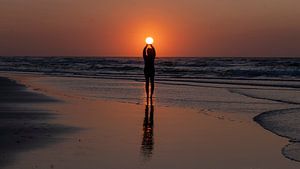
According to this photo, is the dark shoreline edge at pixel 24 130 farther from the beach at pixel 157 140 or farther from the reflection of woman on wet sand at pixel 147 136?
the reflection of woman on wet sand at pixel 147 136

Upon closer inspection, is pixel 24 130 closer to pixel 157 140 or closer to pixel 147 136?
pixel 147 136

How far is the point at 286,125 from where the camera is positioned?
11.3m


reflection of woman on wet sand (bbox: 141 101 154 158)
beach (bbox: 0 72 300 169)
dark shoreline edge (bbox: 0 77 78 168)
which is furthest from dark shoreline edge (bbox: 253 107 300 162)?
dark shoreline edge (bbox: 0 77 78 168)

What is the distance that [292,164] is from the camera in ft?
23.7

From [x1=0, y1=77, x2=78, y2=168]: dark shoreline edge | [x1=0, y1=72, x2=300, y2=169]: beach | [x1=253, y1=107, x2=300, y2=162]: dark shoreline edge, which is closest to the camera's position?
[x1=0, y1=72, x2=300, y2=169]: beach

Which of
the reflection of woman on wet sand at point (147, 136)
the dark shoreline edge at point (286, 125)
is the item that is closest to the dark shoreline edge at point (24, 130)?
the reflection of woman on wet sand at point (147, 136)

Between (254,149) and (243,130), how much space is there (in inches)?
82.6

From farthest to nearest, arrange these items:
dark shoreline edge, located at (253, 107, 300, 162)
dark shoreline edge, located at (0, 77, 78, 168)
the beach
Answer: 1. dark shoreline edge, located at (253, 107, 300, 162)
2. dark shoreline edge, located at (0, 77, 78, 168)
3. the beach

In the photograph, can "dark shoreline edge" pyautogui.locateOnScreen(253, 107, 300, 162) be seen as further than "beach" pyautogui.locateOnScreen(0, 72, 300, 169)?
Yes

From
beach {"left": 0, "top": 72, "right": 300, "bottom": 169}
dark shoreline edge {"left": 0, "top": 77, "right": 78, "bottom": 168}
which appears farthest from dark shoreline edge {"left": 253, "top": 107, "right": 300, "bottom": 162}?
dark shoreline edge {"left": 0, "top": 77, "right": 78, "bottom": 168}

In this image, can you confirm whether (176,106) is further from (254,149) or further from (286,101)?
(254,149)

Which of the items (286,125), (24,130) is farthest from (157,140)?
(286,125)

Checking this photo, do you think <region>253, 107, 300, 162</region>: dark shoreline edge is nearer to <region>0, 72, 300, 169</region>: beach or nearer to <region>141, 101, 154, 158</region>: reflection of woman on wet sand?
<region>0, 72, 300, 169</region>: beach

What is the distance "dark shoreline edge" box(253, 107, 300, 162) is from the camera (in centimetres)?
817
